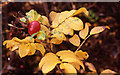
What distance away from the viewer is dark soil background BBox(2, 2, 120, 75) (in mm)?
1395

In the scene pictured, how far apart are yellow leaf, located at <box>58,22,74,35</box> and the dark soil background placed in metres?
0.69

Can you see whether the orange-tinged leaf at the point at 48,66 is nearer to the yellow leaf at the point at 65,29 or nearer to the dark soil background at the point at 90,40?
the yellow leaf at the point at 65,29

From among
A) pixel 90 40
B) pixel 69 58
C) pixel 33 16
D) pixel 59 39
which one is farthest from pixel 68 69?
pixel 90 40

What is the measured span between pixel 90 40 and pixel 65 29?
117 centimetres

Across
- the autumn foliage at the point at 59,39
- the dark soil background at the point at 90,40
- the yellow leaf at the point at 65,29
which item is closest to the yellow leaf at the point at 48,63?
the autumn foliage at the point at 59,39

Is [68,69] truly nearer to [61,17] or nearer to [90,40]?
[61,17]

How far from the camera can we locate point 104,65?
5.41ft

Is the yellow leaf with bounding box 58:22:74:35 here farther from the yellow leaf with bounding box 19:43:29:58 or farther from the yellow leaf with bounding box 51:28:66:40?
the yellow leaf with bounding box 19:43:29:58

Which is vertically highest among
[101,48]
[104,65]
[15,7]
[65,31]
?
[15,7]

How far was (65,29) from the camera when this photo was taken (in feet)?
1.93

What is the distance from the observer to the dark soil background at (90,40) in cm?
140

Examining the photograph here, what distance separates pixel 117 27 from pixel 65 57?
61.2 inches

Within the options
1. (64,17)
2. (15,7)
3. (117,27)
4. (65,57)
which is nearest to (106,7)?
(117,27)

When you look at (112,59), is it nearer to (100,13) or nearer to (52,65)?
(100,13)
